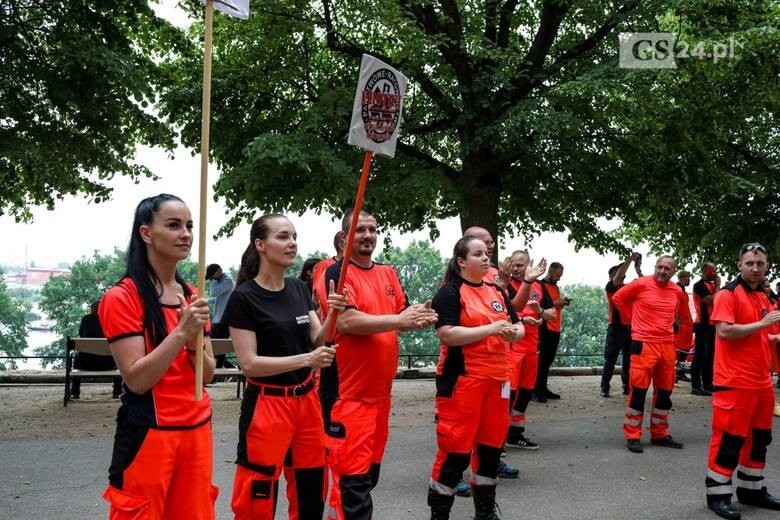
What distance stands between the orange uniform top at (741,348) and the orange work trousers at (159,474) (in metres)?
4.43

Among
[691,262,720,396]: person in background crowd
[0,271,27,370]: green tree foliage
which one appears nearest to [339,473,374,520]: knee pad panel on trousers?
[691,262,720,396]: person in background crowd

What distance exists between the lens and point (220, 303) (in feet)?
43.2

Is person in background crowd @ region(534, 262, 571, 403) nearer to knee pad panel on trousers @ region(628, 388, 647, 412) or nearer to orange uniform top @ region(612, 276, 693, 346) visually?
orange uniform top @ region(612, 276, 693, 346)

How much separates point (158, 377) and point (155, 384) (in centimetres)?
11

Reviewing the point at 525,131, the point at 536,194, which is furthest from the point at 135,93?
the point at 536,194

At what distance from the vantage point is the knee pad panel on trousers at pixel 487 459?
219 inches

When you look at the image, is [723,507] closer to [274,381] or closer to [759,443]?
[759,443]

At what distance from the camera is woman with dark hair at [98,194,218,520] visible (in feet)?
10.6

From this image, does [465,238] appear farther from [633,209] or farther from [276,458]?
[633,209]

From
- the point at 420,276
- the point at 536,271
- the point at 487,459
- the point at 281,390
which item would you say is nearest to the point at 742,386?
the point at 536,271

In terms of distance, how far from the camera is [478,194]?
1391 centimetres

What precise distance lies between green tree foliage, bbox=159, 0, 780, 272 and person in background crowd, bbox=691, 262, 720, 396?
1.51 metres

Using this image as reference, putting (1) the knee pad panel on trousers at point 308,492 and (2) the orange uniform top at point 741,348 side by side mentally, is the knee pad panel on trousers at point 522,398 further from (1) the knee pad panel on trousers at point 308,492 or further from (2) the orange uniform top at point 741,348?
(1) the knee pad panel on trousers at point 308,492

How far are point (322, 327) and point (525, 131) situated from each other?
29.3ft
